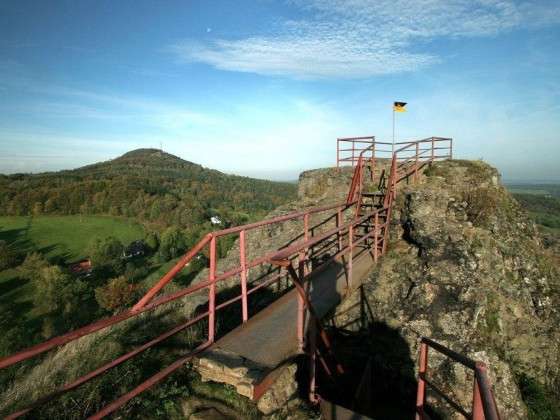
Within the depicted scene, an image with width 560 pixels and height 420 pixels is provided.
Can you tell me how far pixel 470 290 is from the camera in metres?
7.17

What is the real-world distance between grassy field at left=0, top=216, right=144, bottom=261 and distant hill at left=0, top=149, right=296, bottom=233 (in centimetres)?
547

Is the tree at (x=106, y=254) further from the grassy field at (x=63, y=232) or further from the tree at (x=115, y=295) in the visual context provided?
the tree at (x=115, y=295)

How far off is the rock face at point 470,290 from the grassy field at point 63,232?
4040 inches

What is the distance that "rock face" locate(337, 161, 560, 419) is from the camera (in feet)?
21.0

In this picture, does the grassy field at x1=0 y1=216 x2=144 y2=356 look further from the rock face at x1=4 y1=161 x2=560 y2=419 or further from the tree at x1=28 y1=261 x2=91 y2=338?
the rock face at x1=4 y1=161 x2=560 y2=419

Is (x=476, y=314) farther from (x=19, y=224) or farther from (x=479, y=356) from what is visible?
(x=19, y=224)

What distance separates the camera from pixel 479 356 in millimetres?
6266

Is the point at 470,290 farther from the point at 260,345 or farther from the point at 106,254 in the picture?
the point at 106,254

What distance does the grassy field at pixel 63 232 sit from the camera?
313 feet

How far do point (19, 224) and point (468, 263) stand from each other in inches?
5408

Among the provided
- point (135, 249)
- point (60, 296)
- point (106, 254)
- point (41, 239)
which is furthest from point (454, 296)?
point (41, 239)

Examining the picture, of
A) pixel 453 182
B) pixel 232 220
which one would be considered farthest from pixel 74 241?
pixel 453 182

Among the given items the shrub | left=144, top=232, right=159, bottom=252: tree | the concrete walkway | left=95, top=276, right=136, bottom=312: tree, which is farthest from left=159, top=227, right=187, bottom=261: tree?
the concrete walkway

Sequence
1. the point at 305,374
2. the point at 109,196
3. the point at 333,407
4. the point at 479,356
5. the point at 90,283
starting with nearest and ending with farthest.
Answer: the point at 333,407 < the point at 305,374 < the point at 479,356 < the point at 90,283 < the point at 109,196
